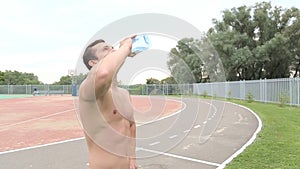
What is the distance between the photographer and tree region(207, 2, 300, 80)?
36.3m

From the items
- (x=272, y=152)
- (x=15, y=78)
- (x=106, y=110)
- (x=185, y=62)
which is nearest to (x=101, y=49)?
(x=106, y=110)

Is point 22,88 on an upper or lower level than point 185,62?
lower

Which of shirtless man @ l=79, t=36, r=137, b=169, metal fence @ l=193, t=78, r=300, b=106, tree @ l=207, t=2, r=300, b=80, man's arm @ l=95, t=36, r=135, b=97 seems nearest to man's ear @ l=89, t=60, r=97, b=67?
shirtless man @ l=79, t=36, r=137, b=169

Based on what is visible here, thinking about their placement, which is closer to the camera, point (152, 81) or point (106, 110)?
point (106, 110)

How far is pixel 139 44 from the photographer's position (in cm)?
156

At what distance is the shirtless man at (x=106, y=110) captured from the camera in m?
1.48

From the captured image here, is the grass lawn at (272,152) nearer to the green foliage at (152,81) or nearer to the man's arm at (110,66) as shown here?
the green foliage at (152,81)

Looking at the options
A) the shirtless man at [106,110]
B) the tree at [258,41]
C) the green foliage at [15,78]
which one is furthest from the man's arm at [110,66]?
the green foliage at [15,78]

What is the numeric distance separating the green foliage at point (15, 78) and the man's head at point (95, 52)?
76743mm

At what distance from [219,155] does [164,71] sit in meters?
5.19

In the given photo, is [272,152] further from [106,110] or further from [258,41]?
[258,41]

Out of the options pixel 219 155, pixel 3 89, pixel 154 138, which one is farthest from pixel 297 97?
pixel 3 89

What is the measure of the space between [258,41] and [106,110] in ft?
136

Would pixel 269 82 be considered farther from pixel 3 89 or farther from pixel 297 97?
pixel 3 89
